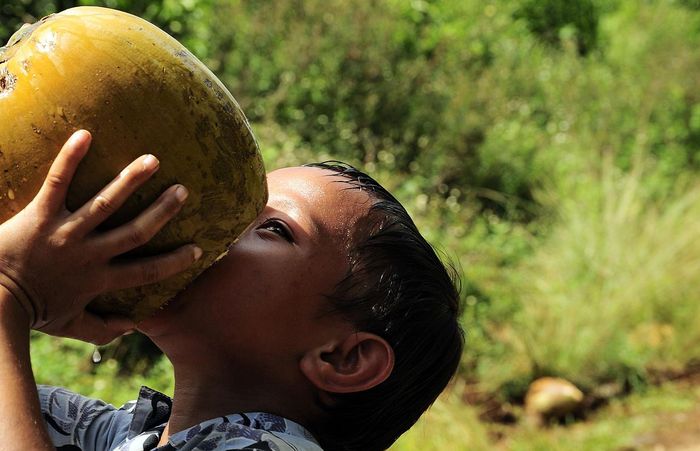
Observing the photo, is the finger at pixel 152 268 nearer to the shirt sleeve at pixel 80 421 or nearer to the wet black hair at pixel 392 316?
the wet black hair at pixel 392 316

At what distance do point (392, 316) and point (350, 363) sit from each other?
129 millimetres

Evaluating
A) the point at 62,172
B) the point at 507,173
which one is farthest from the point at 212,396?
the point at 507,173

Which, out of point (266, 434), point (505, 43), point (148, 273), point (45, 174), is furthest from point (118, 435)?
point (505, 43)

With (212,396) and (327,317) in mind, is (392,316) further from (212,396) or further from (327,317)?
(212,396)

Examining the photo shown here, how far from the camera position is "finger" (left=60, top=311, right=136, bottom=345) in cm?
156

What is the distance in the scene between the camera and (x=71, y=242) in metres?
1.42

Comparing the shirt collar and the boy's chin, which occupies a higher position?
the boy's chin

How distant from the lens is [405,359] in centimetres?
191

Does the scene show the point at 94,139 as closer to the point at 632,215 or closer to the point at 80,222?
the point at 80,222

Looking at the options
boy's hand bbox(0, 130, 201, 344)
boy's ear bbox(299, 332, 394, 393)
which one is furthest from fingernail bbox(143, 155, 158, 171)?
boy's ear bbox(299, 332, 394, 393)

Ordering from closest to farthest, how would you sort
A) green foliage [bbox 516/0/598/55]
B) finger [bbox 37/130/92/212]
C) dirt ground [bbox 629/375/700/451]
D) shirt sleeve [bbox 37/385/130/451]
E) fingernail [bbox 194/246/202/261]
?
finger [bbox 37/130/92/212]
fingernail [bbox 194/246/202/261]
shirt sleeve [bbox 37/385/130/451]
dirt ground [bbox 629/375/700/451]
green foliage [bbox 516/0/598/55]

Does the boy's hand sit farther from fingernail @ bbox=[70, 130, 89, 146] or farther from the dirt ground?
the dirt ground

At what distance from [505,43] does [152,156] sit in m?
10.1

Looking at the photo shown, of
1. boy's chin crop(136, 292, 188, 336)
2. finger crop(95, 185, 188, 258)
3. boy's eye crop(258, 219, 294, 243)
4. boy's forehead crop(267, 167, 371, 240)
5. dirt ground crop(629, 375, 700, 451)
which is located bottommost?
dirt ground crop(629, 375, 700, 451)
